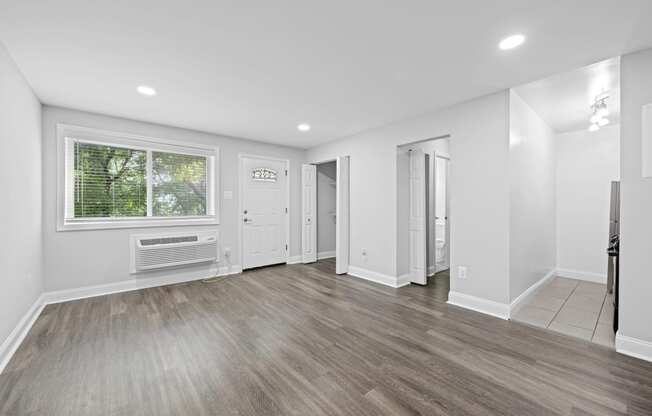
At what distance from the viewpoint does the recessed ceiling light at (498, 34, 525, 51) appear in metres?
1.89

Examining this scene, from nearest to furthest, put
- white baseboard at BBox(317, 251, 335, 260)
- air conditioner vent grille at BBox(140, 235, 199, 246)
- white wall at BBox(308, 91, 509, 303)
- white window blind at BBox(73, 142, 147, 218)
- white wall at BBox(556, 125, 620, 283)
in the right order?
white wall at BBox(308, 91, 509, 303) → white window blind at BBox(73, 142, 147, 218) → air conditioner vent grille at BBox(140, 235, 199, 246) → white wall at BBox(556, 125, 620, 283) → white baseboard at BBox(317, 251, 335, 260)

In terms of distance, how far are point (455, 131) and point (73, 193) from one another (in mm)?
4899

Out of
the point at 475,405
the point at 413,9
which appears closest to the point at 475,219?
the point at 475,405

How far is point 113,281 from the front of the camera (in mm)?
3555

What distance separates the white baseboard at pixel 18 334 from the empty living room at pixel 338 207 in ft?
0.08

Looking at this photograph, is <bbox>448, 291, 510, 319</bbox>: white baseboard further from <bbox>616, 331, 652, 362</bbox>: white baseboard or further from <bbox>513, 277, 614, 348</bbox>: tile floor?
<bbox>616, 331, 652, 362</bbox>: white baseboard

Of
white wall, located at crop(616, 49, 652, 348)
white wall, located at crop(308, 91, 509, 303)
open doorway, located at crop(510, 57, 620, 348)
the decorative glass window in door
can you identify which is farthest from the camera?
the decorative glass window in door

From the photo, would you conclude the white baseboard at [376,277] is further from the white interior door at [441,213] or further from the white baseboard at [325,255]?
the white baseboard at [325,255]

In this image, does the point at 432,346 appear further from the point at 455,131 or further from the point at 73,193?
the point at 73,193

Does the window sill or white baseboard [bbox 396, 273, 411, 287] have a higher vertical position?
the window sill

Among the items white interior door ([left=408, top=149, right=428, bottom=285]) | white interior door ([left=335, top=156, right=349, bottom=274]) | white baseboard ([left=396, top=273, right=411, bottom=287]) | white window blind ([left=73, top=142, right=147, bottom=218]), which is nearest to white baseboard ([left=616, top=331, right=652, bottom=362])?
white interior door ([left=408, top=149, right=428, bottom=285])

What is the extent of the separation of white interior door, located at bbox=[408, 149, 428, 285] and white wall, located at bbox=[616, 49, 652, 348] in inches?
81.3

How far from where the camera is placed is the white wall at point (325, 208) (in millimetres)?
6078

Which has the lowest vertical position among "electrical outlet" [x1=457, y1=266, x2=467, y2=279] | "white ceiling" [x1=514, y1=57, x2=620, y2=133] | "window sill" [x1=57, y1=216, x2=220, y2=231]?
"electrical outlet" [x1=457, y1=266, x2=467, y2=279]
